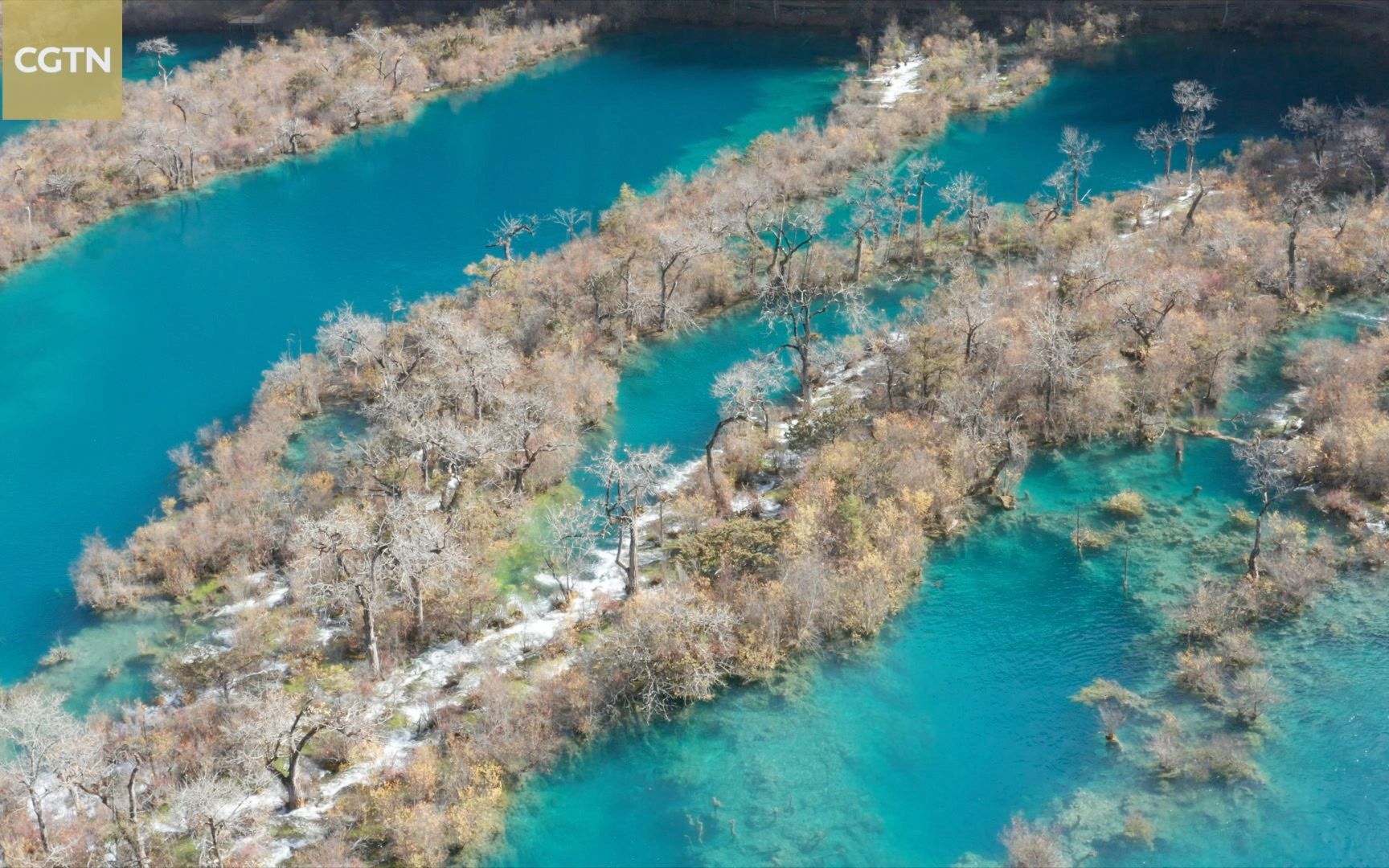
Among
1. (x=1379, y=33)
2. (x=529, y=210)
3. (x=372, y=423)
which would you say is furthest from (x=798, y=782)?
(x=1379, y=33)

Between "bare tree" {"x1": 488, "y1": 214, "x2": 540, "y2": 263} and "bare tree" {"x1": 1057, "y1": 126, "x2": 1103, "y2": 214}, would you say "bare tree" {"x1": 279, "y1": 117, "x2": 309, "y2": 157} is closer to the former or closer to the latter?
"bare tree" {"x1": 488, "y1": 214, "x2": 540, "y2": 263}

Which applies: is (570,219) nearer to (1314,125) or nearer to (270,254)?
(270,254)

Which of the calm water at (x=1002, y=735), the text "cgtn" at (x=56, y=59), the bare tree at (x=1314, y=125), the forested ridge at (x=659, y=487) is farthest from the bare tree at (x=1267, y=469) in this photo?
the text "cgtn" at (x=56, y=59)

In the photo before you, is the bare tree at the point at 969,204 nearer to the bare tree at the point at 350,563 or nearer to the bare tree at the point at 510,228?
the bare tree at the point at 510,228

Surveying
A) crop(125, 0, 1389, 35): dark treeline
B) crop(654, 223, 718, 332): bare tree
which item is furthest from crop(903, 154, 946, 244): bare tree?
crop(125, 0, 1389, 35): dark treeline

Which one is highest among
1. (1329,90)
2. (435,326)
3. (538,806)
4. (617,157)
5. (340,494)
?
(1329,90)

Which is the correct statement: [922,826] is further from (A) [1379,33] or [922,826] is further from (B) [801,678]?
(A) [1379,33]
